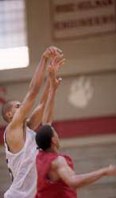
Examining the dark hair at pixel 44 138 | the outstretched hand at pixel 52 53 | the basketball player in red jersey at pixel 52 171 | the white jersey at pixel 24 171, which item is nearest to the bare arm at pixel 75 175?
the basketball player in red jersey at pixel 52 171

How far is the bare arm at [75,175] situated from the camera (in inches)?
119

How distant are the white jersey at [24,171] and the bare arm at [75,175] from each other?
468 mm

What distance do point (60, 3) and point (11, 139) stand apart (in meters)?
3.40

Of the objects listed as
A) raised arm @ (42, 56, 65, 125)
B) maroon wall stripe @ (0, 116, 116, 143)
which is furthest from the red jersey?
maroon wall stripe @ (0, 116, 116, 143)

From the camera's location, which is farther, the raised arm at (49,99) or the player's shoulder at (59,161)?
the raised arm at (49,99)

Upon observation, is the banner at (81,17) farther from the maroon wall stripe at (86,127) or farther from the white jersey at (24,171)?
the white jersey at (24,171)

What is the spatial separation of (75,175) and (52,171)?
22cm

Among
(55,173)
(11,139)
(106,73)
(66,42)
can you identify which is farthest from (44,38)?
(55,173)

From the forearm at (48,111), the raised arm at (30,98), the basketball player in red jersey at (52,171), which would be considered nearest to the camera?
the basketball player in red jersey at (52,171)

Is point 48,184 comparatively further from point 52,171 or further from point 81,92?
point 81,92

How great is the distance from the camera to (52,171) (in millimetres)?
3385

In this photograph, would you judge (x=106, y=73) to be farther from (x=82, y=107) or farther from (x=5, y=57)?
(x=5, y=57)

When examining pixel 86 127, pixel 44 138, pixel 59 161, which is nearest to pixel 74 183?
pixel 59 161

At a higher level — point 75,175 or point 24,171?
point 75,175
